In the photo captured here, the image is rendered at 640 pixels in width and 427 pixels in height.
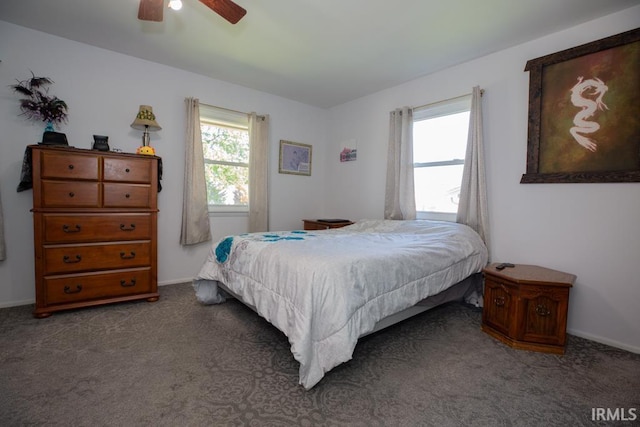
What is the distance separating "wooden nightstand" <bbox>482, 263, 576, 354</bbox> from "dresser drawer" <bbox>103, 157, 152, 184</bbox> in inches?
133

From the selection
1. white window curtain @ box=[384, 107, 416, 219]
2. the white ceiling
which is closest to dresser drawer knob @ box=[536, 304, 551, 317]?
white window curtain @ box=[384, 107, 416, 219]

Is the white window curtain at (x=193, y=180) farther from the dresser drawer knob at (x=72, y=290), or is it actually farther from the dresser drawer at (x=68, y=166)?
the dresser drawer knob at (x=72, y=290)

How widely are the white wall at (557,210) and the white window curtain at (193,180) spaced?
2668 millimetres

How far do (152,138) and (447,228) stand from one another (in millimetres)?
3446

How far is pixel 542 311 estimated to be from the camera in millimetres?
2061

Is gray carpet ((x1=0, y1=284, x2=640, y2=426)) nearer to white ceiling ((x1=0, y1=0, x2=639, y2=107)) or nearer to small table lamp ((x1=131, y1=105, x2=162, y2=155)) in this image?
small table lamp ((x1=131, y1=105, x2=162, y2=155))

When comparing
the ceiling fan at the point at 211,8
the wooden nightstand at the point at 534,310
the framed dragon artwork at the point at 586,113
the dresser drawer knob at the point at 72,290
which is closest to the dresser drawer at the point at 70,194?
the dresser drawer knob at the point at 72,290

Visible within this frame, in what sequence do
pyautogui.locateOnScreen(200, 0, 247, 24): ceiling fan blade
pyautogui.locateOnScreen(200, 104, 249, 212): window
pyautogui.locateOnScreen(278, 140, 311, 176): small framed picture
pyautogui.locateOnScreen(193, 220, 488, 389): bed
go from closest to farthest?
pyautogui.locateOnScreen(193, 220, 488, 389): bed < pyautogui.locateOnScreen(200, 0, 247, 24): ceiling fan blade < pyautogui.locateOnScreen(200, 104, 249, 212): window < pyautogui.locateOnScreen(278, 140, 311, 176): small framed picture

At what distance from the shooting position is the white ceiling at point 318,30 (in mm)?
2221

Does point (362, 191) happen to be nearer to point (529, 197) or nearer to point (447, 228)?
point (447, 228)

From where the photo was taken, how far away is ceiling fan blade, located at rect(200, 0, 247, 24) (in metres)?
1.79

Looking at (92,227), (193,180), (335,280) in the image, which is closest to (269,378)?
(335,280)

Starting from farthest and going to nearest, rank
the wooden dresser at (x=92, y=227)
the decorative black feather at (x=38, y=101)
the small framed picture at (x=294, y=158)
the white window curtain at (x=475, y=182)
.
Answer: the small framed picture at (x=294, y=158) → the white window curtain at (x=475, y=182) → the decorative black feather at (x=38, y=101) → the wooden dresser at (x=92, y=227)

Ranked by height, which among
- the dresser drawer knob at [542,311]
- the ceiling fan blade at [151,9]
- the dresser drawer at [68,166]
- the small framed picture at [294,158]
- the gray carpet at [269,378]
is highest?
the ceiling fan blade at [151,9]
